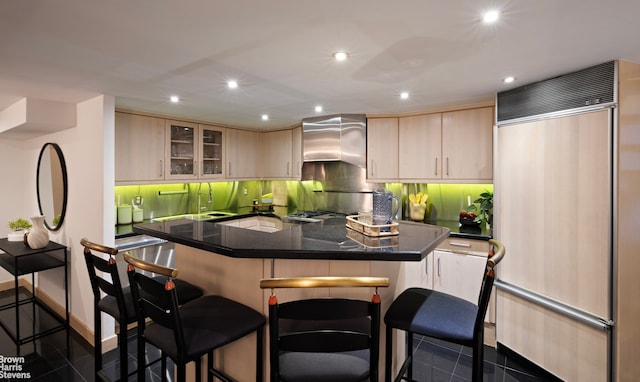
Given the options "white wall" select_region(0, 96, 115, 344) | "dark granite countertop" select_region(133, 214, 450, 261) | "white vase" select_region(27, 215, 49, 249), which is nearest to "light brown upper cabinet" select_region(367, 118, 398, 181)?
"dark granite countertop" select_region(133, 214, 450, 261)

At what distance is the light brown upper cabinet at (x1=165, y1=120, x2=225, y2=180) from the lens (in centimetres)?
388

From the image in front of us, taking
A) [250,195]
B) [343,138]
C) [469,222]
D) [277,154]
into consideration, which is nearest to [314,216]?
[343,138]

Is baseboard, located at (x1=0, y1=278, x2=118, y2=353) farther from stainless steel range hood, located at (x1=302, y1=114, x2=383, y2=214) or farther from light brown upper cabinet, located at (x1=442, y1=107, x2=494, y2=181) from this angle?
light brown upper cabinet, located at (x1=442, y1=107, x2=494, y2=181)

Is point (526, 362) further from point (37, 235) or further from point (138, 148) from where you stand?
point (37, 235)

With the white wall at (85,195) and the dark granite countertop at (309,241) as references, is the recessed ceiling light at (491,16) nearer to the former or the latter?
the dark granite countertop at (309,241)

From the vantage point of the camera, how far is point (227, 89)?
2688 mm

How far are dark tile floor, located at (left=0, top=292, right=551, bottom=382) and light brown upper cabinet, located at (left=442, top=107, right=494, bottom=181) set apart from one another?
163 centimetres

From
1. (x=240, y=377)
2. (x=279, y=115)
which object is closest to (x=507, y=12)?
(x=240, y=377)

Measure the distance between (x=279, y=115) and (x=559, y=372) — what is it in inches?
136

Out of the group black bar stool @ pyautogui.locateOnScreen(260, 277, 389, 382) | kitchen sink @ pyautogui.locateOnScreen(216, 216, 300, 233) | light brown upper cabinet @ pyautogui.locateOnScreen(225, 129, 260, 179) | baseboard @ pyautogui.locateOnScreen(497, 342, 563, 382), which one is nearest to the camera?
black bar stool @ pyautogui.locateOnScreen(260, 277, 389, 382)

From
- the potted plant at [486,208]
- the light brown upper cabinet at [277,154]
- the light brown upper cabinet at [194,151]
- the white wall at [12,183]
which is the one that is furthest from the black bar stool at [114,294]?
the white wall at [12,183]

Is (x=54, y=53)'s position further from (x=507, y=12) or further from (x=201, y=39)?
(x=507, y=12)

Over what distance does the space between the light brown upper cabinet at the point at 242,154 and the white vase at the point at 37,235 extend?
2039 mm

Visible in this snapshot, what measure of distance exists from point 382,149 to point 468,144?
36.6 inches
